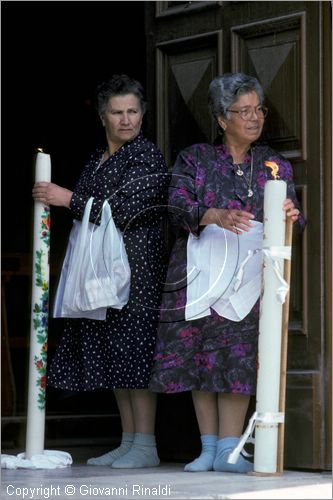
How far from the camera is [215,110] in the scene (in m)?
4.29

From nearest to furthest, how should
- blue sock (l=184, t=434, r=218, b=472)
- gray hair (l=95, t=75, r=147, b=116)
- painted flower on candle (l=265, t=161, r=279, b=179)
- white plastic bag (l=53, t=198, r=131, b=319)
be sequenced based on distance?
painted flower on candle (l=265, t=161, r=279, b=179) < blue sock (l=184, t=434, r=218, b=472) < white plastic bag (l=53, t=198, r=131, b=319) < gray hair (l=95, t=75, r=147, b=116)

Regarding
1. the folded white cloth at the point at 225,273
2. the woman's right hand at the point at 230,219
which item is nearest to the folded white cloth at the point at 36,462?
the folded white cloth at the point at 225,273

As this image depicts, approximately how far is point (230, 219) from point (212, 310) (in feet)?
1.26

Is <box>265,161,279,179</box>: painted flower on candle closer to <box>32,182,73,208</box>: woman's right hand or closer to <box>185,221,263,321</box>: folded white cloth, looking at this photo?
<box>185,221,263,321</box>: folded white cloth

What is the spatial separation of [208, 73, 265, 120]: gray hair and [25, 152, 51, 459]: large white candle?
70cm

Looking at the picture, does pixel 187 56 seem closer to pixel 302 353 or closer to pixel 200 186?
pixel 200 186

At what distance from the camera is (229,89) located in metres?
4.25

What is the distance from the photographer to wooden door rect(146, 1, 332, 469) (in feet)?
13.5

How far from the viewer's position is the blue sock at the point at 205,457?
4.08 metres

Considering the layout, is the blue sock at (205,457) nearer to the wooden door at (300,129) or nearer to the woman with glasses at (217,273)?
the woman with glasses at (217,273)

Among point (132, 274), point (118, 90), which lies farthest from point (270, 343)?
point (118, 90)

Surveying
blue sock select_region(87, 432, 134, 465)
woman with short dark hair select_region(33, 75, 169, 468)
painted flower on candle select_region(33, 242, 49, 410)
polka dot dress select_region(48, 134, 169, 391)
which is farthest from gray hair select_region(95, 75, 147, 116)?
blue sock select_region(87, 432, 134, 465)

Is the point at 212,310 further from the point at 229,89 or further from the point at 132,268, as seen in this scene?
the point at 229,89

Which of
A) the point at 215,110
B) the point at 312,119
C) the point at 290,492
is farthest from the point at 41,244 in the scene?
the point at 290,492
